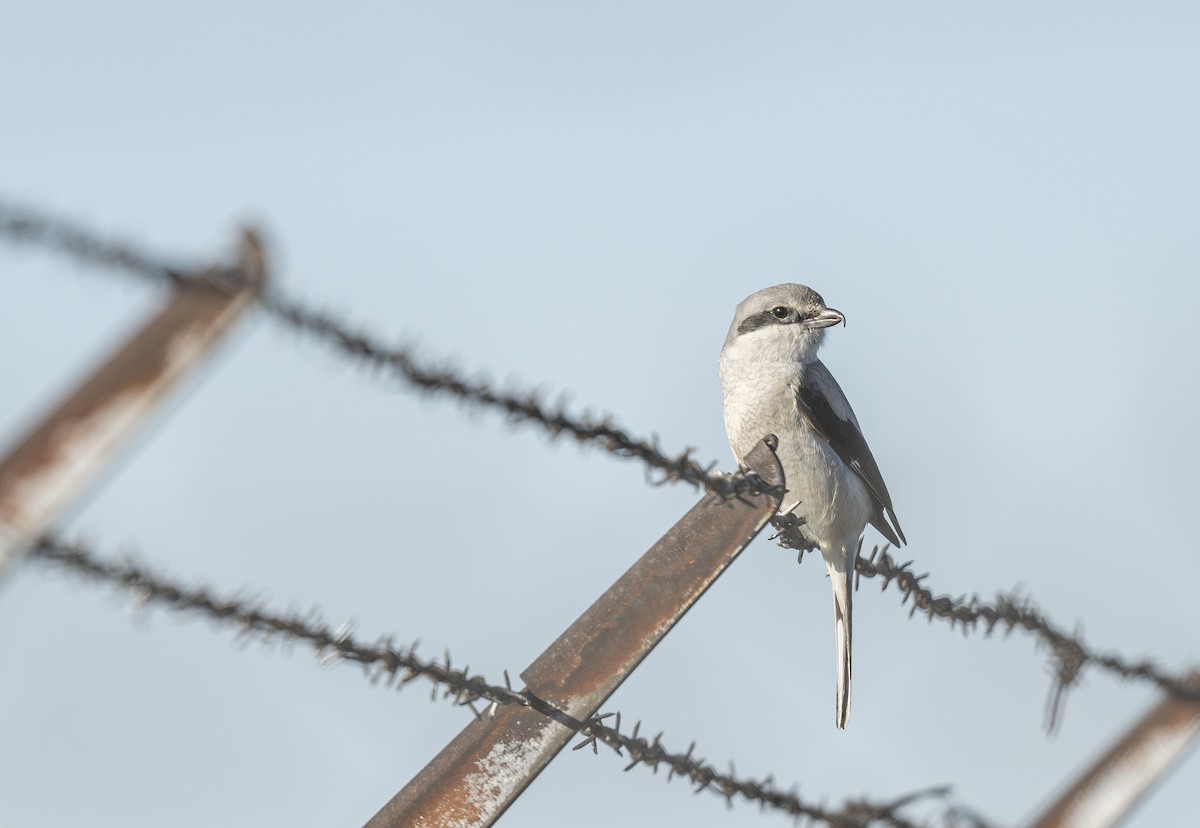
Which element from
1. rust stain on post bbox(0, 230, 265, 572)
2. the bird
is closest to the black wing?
the bird

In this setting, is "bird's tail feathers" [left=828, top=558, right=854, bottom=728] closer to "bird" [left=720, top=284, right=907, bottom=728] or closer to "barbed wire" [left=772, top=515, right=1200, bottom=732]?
"bird" [left=720, top=284, right=907, bottom=728]

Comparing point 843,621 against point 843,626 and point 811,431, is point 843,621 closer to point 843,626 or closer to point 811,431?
point 843,626

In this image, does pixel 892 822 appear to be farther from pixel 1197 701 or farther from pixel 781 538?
pixel 781 538

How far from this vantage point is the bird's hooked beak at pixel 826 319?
727 cm

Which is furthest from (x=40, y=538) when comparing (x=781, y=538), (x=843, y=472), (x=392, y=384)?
(x=843, y=472)

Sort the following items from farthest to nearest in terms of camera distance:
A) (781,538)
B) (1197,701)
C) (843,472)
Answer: (843,472)
(781,538)
(1197,701)

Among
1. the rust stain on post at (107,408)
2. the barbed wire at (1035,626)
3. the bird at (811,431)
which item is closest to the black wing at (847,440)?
the bird at (811,431)

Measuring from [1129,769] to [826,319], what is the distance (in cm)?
497

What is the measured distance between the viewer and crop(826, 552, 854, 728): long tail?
237 inches

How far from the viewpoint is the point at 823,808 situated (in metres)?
2.48

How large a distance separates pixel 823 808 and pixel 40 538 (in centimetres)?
150

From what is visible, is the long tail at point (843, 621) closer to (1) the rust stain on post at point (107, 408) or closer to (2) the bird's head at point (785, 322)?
(2) the bird's head at point (785, 322)

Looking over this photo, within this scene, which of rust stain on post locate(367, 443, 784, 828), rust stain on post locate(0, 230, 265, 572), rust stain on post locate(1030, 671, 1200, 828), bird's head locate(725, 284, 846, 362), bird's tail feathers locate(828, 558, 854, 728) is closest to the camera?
rust stain on post locate(0, 230, 265, 572)

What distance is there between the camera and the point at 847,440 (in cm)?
674
